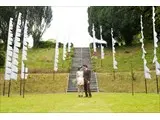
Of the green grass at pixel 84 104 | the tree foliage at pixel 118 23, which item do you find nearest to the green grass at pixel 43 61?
the tree foliage at pixel 118 23

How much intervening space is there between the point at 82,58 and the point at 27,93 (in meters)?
1.89

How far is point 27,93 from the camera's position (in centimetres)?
891

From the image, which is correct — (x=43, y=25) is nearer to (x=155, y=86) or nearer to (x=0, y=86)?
(x=0, y=86)

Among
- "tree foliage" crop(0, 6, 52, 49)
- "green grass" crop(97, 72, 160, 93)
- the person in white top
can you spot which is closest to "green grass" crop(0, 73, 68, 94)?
the person in white top

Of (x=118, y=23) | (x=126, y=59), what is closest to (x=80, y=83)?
(x=126, y=59)

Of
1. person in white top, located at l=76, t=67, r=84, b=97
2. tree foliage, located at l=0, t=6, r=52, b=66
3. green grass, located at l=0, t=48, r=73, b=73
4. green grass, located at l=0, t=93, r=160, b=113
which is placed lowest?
green grass, located at l=0, t=93, r=160, b=113

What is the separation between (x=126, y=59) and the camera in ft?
34.3

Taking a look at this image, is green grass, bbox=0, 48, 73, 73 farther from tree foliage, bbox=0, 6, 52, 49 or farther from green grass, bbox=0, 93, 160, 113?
green grass, bbox=0, 93, 160, 113

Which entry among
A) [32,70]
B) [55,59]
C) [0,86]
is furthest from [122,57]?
[0,86]

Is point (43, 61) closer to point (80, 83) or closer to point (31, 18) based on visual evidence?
point (31, 18)

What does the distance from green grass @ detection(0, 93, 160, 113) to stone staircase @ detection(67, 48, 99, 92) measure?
40.3 inches

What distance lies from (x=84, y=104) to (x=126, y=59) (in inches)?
147

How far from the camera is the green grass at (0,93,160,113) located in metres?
6.50

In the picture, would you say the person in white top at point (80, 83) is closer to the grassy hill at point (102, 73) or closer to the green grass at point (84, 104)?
the green grass at point (84, 104)
